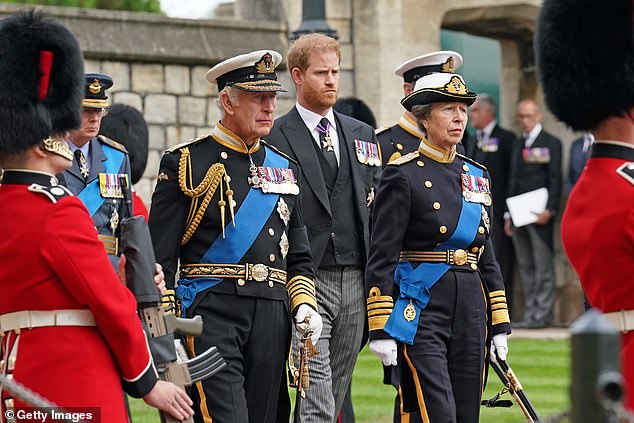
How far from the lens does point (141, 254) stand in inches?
221

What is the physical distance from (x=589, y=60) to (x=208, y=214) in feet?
6.95

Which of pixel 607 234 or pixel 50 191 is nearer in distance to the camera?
pixel 607 234

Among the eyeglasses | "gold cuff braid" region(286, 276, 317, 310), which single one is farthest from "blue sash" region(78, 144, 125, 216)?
"gold cuff braid" region(286, 276, 317, 310)

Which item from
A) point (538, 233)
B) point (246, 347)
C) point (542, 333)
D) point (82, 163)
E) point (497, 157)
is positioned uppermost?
point (82, 163)

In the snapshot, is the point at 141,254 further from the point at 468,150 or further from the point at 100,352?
the point at 468,150

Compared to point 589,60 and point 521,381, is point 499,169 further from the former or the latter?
point 589,60

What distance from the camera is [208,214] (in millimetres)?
6688

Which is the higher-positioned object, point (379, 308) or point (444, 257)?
point (444, 257)

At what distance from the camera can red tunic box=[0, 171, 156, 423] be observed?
513 centimetres

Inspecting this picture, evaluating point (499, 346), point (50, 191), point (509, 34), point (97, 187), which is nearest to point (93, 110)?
point (97, 187)

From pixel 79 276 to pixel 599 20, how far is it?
71.6 inches

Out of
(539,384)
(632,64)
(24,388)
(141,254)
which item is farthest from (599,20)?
(539,384)

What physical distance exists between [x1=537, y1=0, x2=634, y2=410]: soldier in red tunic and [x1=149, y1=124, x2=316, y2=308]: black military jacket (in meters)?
1.83

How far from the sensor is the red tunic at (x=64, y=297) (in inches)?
202
